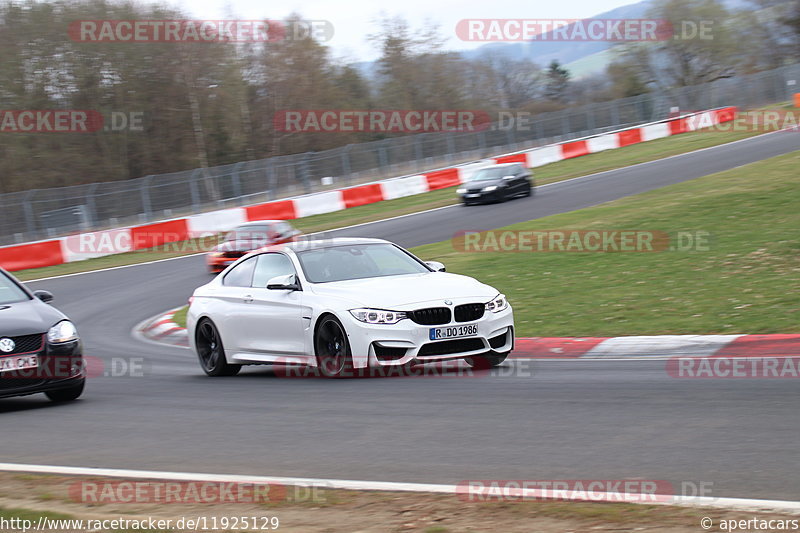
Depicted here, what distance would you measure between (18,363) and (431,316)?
12.9 ft

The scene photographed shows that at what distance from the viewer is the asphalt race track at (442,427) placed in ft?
19.5

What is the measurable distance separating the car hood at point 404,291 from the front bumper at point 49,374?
2488 mm

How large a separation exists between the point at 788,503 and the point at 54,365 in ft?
23.6

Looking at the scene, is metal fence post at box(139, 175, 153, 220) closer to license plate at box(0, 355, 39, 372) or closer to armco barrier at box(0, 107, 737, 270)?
armco barrier at box(0, 107, 737, 270)

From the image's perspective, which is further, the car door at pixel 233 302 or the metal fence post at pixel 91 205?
the metal fence post at pixel 91 205

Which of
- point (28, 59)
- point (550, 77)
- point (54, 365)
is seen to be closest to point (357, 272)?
point (54, 365)

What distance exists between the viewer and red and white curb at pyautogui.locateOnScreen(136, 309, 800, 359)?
403 inches

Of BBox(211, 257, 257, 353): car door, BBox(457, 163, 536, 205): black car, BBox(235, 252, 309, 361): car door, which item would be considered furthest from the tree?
BBox(235, 252, 309, 361): car door

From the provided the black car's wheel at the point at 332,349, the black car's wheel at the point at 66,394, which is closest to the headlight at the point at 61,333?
the black car's wheel at the point at 66,394

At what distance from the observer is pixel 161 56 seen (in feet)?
172

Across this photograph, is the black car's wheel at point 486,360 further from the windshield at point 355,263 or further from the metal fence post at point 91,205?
the metal fence post at point 91,205

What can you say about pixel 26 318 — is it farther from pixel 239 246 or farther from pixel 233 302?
pixel 239 246

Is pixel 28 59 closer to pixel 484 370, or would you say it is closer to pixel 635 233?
pixel 635 233

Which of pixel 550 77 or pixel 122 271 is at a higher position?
pixel 550 77
